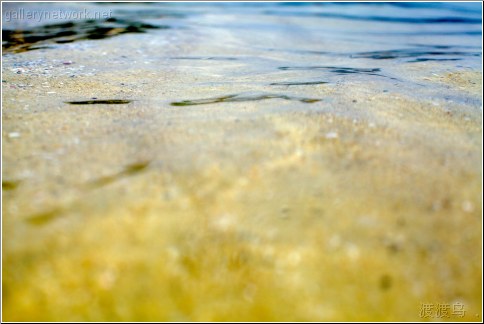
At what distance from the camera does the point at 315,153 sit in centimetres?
159

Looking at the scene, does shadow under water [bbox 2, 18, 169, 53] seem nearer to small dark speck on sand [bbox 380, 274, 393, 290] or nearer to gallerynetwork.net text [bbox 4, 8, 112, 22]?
gallerynetwork.net text [bbox 4, 8, 112, 22]

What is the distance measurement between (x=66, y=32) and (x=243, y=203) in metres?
4.92

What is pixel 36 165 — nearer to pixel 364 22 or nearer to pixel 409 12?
pixel 364 22

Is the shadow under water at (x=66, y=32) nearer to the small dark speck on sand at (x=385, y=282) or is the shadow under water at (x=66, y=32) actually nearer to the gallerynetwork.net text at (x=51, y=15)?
the gallerynetwork.net text at (x=51, y=15)

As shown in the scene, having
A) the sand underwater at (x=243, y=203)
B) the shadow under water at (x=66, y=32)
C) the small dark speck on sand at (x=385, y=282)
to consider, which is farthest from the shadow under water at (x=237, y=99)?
the shadow under water at (x=66, y=32)

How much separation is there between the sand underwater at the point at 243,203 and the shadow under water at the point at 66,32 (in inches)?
89.0

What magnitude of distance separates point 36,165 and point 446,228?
5.12 ft

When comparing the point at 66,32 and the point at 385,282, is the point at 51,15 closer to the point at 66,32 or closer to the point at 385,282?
the point at 66,32

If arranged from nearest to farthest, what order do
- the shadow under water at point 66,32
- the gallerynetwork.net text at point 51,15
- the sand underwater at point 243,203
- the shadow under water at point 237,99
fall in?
the sand underwater at point 243,203, the shadow under water at point 237,99, the shadow under water at point 66,32, the gallerynetwork.net text at point 51,15

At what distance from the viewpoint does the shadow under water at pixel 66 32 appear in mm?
4500

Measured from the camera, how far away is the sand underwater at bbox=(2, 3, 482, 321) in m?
1.11

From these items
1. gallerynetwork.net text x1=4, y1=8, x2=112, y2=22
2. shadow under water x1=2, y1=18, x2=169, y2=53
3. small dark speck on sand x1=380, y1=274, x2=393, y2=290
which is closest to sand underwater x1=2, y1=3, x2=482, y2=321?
small dark speck on sand x1=380, y1=274, x2=393, y2=290

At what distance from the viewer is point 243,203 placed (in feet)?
4.41

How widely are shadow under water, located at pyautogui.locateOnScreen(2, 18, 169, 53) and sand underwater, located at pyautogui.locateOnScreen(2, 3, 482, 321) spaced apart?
2.26m
